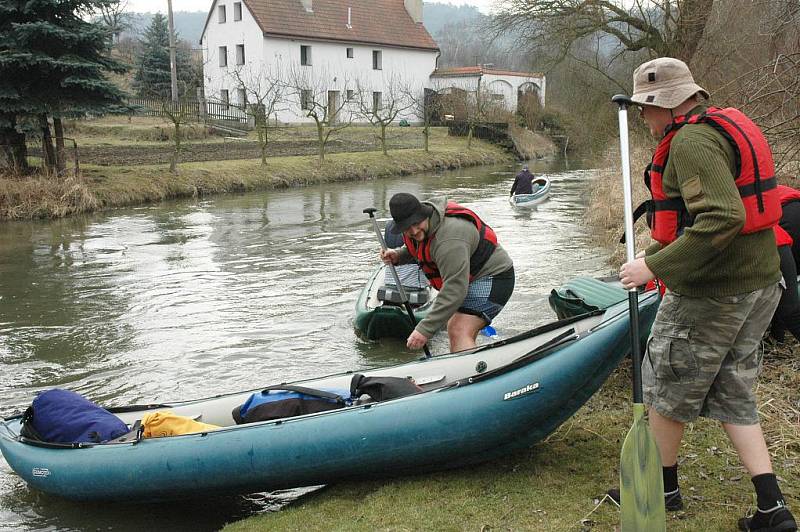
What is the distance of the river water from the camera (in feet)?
22.2

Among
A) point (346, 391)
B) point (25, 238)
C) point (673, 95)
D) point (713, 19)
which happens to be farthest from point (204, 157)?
point (673, 95)

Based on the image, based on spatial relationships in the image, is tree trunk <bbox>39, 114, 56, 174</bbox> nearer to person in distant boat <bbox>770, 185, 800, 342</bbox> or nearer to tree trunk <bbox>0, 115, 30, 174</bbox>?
tree trunk <bbox>0, 115, 30, 174</bbox>

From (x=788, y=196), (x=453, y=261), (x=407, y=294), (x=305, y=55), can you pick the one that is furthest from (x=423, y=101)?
(x=453, y=261)

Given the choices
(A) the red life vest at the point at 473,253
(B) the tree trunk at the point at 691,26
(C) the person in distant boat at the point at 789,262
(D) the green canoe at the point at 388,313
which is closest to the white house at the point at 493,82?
(B) the tree trunk at the point at 691,26

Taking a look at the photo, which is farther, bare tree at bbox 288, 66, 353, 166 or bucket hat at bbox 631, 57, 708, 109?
bare tree at bbox 288, 66, 353, 166

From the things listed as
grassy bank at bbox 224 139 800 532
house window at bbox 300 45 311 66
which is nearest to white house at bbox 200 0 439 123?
house window at bbox 300 45 311 66

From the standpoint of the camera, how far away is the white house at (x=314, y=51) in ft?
120

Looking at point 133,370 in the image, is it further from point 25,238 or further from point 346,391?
point 25,238

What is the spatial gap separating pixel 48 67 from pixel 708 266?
17.2 metres

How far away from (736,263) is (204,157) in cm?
2243

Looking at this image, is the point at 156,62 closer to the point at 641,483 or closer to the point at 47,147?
the point at 47,147

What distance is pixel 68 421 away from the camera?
184 inches

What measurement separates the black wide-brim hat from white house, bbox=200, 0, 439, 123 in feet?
97.0

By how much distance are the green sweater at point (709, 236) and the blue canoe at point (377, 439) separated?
0.84 m
